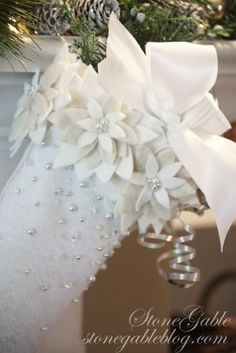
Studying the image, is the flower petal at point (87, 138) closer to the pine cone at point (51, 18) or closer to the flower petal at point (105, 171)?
the flower petal at point (105, 171)

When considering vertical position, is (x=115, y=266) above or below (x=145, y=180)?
below

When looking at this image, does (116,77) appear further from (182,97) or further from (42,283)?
(42,283)

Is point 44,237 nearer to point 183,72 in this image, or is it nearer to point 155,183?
point 155,183

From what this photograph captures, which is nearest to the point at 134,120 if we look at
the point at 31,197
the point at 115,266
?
the point at 31,197

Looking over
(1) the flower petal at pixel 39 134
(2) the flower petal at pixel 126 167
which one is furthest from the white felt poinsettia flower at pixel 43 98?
(2) the flower petal at pixel 126 167

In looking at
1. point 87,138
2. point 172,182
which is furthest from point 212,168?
point 87,138
